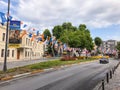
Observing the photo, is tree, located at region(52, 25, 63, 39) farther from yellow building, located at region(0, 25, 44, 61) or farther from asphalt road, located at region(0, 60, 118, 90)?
asphalt road, located at region(0, 60, 118, 90)

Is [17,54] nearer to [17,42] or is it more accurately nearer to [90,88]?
[17,42]

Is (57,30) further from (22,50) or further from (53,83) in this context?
(53,83)

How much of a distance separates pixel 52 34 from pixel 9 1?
7978cm

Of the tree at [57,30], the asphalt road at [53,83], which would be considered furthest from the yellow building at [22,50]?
the asphalt road at [53,83]

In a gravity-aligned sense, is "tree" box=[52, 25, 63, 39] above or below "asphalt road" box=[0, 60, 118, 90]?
above

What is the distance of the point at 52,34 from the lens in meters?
101

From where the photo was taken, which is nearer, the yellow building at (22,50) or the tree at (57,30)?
the yellow building at (22,50)

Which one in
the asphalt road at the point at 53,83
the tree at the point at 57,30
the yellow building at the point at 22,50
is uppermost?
the tree at the point at 57,30

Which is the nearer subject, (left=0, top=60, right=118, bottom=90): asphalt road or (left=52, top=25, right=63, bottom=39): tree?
(left=0, top=60, right=118, bottom=90): asphalt road

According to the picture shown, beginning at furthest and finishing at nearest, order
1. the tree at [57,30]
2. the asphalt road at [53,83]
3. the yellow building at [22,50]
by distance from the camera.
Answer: the tree at [57,30]
the yellow building at [22,50]
the asphalt road at [53,83]

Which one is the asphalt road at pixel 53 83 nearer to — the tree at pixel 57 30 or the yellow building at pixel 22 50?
the yellow building at pixel 22 50

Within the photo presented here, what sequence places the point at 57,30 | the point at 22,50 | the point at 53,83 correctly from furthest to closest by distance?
the point at 57,30, the point at 22,50, the point at 53,83

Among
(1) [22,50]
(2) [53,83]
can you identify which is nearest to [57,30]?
(1) [22,50]

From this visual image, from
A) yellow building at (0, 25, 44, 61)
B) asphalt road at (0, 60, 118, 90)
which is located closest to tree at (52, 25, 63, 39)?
yellow building at (0, 25, 44, 61)
